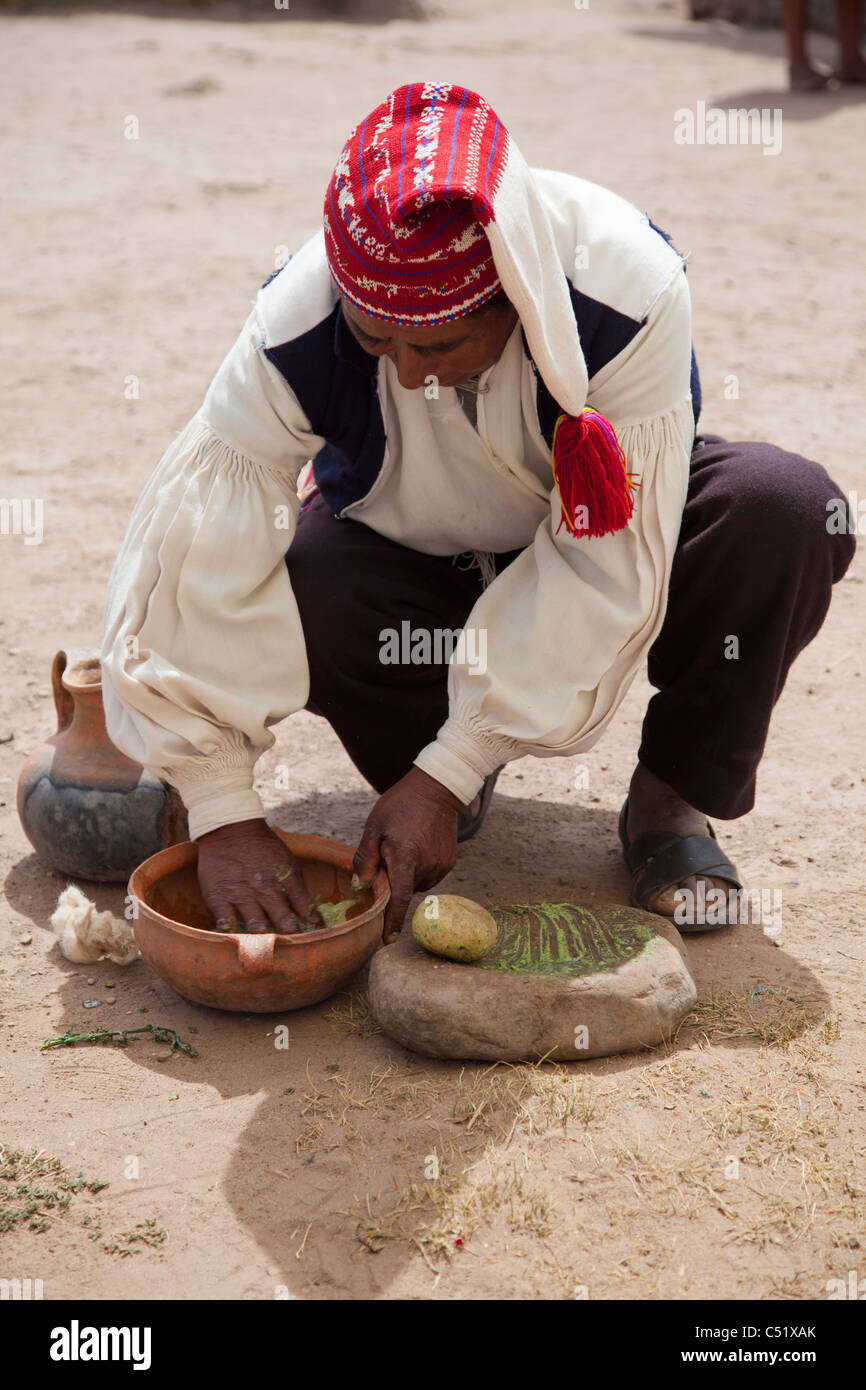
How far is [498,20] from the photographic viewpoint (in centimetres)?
1602

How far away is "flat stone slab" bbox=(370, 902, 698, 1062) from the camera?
256 cm

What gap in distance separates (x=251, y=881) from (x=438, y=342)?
1.11m

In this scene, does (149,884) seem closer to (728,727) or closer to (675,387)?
(728,727)

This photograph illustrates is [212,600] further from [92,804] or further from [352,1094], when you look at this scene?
[352,1094]

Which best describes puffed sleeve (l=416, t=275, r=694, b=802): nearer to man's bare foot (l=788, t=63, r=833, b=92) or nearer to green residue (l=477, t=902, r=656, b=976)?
green residue (l=477, t=902, r=656, b=976)

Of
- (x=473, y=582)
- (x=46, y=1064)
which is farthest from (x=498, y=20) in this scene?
(x=46, y=1064)

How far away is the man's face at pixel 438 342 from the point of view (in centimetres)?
241

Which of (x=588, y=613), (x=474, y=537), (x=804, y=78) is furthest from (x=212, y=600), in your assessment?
(x=804, y=78)

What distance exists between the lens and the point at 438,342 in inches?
95.6

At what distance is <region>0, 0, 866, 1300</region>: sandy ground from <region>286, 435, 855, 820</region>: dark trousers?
1.30 feet

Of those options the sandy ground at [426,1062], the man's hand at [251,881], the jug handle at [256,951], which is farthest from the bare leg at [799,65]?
the jug handle at [256,951]

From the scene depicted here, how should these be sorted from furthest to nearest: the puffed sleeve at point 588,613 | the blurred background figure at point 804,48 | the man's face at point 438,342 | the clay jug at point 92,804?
the blurred background figure at point 804,48, the clay jug at point 92,804, the puffed sleeve at point 588,613, the man's face at point 438,342

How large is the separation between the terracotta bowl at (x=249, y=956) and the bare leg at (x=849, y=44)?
36.5 ft

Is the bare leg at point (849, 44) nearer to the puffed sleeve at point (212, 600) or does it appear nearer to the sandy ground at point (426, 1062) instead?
the sandy ground at point (426, 1062)
